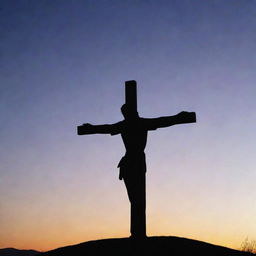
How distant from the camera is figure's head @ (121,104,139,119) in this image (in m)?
10.3

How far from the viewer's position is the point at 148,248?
9.00 metres

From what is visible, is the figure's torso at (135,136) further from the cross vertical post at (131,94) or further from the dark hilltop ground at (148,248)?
the dark hilltop ground at (148,248)

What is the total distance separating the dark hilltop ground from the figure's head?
2859 mm

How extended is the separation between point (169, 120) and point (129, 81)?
1547 mm

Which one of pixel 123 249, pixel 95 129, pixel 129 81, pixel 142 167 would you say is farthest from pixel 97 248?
pixel 129 81

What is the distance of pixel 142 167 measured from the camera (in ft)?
31.9

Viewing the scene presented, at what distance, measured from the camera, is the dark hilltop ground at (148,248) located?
8.92 m

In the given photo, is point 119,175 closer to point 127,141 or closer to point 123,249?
point 127,141

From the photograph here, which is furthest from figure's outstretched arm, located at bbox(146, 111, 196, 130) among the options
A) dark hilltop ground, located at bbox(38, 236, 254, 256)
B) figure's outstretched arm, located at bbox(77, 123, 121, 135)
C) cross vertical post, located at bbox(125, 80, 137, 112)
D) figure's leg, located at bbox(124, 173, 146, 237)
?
dark hilltop ground, located at bbox(38, 236, 254, 256)

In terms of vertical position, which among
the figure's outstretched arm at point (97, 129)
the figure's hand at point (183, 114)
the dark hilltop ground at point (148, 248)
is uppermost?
the figure's hand at point (183, 114)

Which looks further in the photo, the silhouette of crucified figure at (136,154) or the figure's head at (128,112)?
the figure's head at (128,112)

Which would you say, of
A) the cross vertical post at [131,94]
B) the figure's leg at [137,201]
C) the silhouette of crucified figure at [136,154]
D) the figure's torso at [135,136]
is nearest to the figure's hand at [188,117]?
the silhouette of crucified figure at [136,154]

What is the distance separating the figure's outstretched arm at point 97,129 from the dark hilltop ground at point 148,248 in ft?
8.56

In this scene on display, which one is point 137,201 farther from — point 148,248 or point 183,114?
point 183,114
